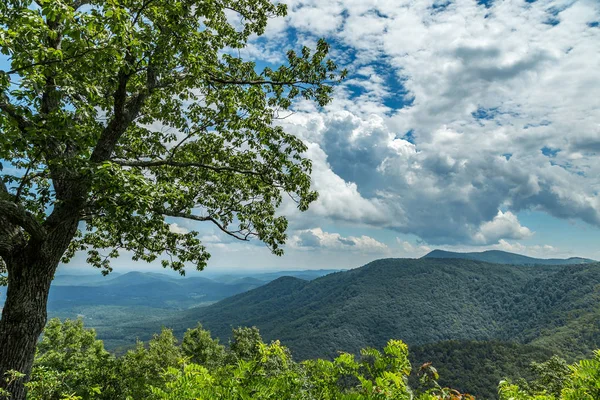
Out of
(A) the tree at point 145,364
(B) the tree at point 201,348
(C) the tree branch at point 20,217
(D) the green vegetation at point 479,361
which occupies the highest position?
(C) the tree branch at point 20,217

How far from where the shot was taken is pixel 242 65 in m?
11.9

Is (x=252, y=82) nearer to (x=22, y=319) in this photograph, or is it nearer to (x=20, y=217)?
(x=20, y=217)

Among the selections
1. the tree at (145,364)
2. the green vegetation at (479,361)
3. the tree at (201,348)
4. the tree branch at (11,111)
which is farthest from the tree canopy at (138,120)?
the green vegetation at (479,361)

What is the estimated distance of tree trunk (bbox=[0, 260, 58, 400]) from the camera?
7.31 metres

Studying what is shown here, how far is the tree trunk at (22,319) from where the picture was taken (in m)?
7.31

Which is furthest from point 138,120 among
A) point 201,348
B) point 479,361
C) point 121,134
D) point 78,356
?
point 479,361

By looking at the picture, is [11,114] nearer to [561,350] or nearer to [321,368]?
[321,368]

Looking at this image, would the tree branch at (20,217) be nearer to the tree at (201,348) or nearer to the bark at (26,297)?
the bark at (26,297)

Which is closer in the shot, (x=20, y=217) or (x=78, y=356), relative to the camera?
(x=20, y=217)

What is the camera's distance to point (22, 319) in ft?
24.9

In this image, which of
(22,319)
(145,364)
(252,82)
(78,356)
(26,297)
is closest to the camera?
(22,319)

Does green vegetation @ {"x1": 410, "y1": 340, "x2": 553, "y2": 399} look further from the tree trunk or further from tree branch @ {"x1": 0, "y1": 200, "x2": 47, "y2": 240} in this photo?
tree branch @ {"x1": 0, "y1": 200, "x2": 47, "y2": 240}

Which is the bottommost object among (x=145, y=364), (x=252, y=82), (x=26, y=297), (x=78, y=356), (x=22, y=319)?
(x=145, y=364)

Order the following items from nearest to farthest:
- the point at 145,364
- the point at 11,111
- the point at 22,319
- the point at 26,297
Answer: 1. the point at 11,111
2. the point at 22,319
3. the point at 26,297
4. the point at 145,364
